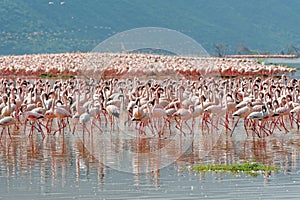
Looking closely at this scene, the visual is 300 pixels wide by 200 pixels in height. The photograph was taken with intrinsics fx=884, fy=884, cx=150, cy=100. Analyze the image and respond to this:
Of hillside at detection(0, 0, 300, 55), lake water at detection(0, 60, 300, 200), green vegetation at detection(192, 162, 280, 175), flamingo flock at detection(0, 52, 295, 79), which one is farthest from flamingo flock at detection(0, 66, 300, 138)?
hillside at detection(0, 0, 300, 55)

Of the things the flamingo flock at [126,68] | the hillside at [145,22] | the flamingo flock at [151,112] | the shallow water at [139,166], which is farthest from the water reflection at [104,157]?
the hillside at [145,22]

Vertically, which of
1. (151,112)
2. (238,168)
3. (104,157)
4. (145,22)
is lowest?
(238,168)

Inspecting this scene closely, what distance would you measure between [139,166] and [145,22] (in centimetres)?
11554

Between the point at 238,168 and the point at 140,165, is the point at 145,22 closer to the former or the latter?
the point at 140,165

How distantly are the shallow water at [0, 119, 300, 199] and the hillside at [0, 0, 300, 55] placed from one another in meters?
84.9

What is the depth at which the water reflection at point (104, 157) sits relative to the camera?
1195cm

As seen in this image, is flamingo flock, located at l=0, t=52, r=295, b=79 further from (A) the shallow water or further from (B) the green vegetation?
(B) the green vegetation

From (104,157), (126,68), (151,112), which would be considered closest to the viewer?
(104,157)

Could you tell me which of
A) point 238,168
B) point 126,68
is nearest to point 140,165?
point 238,168

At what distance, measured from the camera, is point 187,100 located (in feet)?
63.6

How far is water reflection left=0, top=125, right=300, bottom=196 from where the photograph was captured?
1195 cm

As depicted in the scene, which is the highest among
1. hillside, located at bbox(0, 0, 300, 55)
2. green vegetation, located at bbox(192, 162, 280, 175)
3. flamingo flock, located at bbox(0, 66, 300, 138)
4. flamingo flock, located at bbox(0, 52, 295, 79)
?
hillside, located at bbox(0, 0, 300, 55)

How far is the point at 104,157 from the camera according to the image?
14062 millimetres

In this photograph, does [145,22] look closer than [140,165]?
No
